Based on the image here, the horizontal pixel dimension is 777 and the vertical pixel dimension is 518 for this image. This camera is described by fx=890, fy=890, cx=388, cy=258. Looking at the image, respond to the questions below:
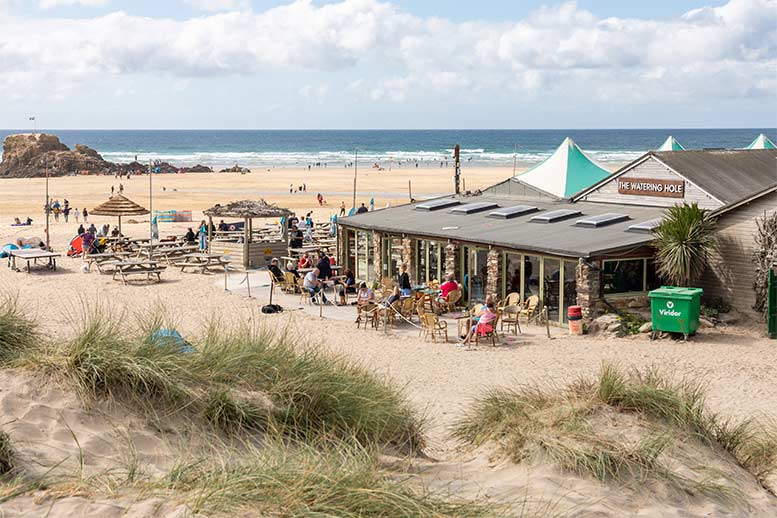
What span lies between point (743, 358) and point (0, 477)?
12.3m

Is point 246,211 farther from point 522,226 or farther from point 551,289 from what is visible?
point 551,289

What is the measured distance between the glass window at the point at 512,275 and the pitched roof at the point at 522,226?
0.51 meters

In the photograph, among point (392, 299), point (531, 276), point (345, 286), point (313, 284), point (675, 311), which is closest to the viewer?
point (675, 311)

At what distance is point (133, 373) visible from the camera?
640 centimetres

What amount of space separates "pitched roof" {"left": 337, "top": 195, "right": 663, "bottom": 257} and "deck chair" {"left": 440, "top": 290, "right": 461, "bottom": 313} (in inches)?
47.1

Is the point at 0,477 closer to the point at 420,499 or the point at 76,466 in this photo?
the point at 76,466

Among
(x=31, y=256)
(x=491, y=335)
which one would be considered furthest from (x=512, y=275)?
(x=31, y=256)

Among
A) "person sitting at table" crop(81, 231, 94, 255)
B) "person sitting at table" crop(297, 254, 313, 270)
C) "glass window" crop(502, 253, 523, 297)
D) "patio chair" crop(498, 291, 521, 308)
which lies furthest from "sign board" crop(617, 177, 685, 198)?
"person sitting at table" crop(81, 231, 94, 255)

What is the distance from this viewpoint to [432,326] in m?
15.9

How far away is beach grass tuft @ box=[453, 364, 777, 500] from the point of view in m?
6.07

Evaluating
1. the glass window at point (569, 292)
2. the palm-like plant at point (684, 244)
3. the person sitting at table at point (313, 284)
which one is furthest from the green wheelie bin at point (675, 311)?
the person sitting at table at point (313, 284)

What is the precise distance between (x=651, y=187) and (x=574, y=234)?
3224mm

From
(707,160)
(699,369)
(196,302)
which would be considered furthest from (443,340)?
(707,160)

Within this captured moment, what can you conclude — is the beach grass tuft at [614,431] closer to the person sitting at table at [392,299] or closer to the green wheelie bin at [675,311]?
the green wheelie bin at [675,311]
